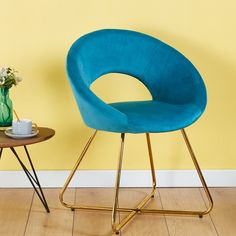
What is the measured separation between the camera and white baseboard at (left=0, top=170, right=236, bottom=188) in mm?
2699

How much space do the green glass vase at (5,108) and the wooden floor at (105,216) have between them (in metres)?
0.44

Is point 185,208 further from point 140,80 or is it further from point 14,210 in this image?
point 14,210

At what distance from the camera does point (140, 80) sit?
98.3 inches

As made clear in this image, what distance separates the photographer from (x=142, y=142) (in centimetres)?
272

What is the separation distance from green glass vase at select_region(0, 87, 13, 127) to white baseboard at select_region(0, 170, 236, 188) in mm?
459

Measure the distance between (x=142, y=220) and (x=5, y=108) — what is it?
82cm

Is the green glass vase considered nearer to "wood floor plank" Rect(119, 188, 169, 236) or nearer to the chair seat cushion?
the chair seat cushion

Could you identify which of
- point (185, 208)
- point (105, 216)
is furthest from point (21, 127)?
point (185, 208)

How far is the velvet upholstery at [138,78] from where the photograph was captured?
2057mm

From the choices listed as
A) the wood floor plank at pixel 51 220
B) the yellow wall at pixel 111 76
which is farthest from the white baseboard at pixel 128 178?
the wood floor plank at pixel 51 220

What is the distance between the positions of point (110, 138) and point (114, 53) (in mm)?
505

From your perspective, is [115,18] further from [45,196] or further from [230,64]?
[45,196]

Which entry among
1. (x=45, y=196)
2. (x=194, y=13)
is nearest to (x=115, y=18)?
(x=194, y=13)

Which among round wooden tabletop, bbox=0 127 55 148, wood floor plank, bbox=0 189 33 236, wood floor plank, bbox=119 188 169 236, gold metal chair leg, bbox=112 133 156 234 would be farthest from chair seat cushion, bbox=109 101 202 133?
wood floor plank, bbox=0 189 33 236
